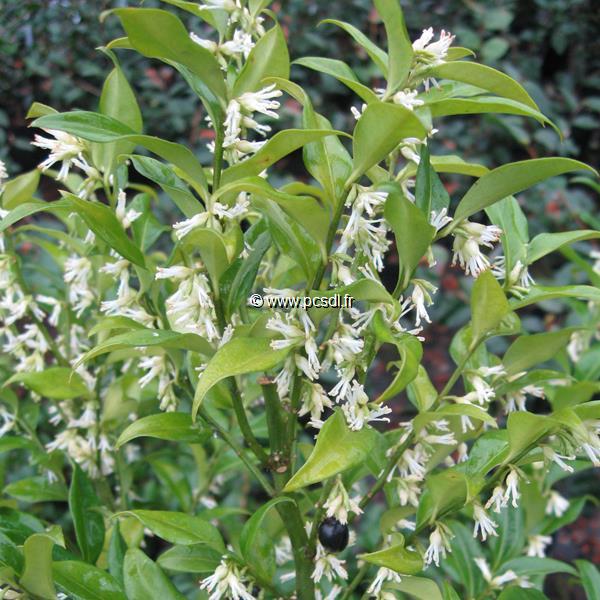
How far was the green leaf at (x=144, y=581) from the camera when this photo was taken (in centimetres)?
72

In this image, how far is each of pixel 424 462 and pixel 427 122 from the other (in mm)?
378

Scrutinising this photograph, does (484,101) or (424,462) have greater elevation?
(484,101)

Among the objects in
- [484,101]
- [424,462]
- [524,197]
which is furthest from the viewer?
[524,197]

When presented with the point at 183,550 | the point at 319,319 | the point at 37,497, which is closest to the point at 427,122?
the point at 319,319

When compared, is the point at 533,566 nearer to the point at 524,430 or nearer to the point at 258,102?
the point at 524,430

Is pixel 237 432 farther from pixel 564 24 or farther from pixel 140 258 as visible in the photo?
pixel 564 24

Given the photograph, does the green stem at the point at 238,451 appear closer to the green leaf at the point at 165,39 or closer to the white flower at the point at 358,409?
the white flower at the point at 358,409

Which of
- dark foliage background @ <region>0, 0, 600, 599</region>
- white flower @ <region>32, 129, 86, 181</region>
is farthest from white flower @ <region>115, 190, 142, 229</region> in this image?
dark foliage background @ <region>0, 0, 600, 599</region>

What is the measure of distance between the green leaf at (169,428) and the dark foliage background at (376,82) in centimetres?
157

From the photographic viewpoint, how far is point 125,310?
2.51 feet

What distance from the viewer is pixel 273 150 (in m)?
0.60

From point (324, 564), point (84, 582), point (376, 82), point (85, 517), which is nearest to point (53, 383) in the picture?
point (85, 517)

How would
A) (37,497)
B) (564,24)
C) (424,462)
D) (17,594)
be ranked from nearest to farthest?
(17,594)
(424,462)
(37,497)
(564,24)

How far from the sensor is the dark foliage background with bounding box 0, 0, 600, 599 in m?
2.32
